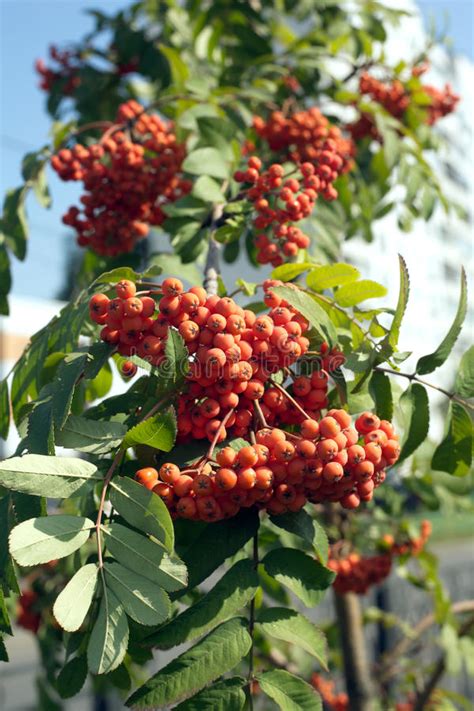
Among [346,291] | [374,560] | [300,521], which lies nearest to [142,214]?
[346,291]

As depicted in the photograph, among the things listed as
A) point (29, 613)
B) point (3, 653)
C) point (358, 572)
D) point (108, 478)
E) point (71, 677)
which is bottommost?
point (29, 613)

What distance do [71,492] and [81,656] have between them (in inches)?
14.5

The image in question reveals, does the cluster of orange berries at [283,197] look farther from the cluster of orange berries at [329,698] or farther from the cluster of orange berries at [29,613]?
the cluster of orange berries at [329,698]

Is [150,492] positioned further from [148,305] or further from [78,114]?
[78,114]

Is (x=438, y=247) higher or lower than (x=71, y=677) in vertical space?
lower

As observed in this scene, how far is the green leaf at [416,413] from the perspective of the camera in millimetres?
1334

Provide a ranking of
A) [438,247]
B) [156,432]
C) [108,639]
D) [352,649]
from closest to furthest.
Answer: [108,639] < [156,432] < [352,649] < [438,247]

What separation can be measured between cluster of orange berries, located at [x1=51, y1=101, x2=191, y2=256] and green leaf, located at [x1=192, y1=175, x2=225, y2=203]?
271 millimetres

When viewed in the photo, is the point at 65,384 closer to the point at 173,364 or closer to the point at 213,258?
the point at 173,364

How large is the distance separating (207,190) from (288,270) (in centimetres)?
39

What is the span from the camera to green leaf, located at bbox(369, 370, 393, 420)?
126 centimetres

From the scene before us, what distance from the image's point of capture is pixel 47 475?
1.01 metres

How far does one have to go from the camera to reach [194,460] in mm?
1117

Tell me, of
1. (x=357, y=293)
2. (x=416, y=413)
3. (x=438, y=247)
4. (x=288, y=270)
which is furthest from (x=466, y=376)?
(x=438, y=247)
